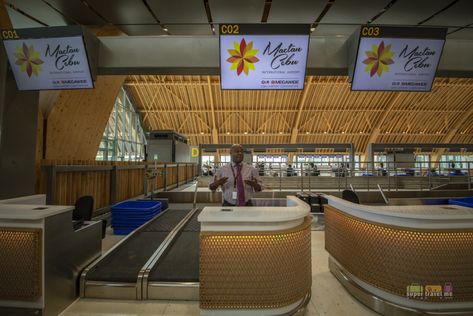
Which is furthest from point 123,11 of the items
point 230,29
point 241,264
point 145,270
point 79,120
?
point 241,264

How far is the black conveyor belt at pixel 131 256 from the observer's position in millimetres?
2731

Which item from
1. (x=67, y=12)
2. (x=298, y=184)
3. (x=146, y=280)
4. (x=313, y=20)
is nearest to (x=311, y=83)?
(x=298, y=184)

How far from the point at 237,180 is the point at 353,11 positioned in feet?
11.3

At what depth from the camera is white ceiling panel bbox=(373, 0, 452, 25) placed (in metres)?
3.70

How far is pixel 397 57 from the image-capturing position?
4023 mm

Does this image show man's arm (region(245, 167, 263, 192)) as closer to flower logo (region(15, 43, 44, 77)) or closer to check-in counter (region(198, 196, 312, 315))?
check-in counter (region(198, 196, 312, 315))

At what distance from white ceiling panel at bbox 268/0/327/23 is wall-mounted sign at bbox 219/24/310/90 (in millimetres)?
297

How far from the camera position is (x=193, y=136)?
955 inches

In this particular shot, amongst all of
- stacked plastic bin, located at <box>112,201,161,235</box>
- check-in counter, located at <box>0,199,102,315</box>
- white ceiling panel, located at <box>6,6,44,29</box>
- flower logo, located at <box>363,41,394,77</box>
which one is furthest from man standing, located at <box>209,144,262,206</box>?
white ceiling panel, located at <box>6,6,44,29</box>

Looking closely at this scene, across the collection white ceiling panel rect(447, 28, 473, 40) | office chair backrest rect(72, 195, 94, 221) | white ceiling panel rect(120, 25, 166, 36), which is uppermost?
white ceiling panel rect(120, 25, 166, 36)

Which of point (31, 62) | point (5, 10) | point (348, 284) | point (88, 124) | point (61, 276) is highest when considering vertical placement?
point (5, 10)

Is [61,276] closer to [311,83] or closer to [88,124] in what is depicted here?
[88,124]

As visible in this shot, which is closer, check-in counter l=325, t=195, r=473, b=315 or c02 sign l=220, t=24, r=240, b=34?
check-in counter l=325, t=195, r=473, b=315

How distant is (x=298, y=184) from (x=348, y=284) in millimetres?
8746
